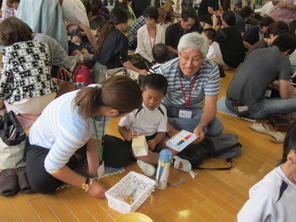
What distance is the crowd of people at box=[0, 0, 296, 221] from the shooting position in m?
1.25

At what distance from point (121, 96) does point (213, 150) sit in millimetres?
1138

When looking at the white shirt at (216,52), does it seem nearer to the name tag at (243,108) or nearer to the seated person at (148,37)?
the seated person at (148,37)

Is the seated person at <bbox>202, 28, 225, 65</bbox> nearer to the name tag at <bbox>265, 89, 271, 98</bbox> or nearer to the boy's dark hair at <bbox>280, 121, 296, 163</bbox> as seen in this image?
the name tag at <bbox>265, 89, 271, 98</bbox>

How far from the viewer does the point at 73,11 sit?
8.68ft

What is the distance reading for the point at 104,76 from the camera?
2947mm

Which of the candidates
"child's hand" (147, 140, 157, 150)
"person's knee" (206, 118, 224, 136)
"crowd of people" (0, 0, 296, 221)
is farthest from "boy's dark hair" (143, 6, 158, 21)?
"child's hand" (147, 140, 157, 150)

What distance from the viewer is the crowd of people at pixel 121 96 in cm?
125

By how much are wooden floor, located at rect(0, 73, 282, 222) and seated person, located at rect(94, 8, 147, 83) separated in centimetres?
151

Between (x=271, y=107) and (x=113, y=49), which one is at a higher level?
(x=113, y=49)

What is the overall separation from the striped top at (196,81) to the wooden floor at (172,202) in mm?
569

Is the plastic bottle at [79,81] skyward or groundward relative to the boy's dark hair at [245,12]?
groundward

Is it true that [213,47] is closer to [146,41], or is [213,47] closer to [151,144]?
[146,41]

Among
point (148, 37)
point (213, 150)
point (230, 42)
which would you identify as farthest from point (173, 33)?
point (213, 150)

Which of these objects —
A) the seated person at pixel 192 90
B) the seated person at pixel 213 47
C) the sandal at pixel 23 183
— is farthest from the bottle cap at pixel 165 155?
the seated person at pixel 213 47
